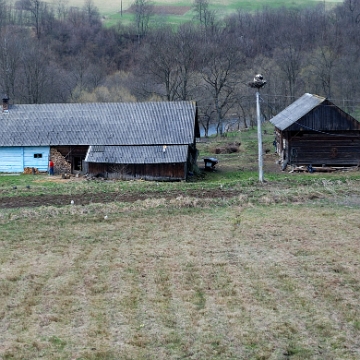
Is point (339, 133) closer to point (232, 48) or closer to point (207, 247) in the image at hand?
point (207, 247)

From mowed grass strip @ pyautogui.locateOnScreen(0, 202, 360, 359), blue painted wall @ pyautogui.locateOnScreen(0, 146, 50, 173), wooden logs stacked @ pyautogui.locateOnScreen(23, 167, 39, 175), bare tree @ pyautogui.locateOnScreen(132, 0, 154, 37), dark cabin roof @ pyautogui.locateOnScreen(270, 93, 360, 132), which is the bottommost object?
mowed grass strip @ pyautogui.locateOnScreen(0, 202, 360, 359)

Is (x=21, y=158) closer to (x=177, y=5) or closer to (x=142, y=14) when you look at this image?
(x=142, y=14)

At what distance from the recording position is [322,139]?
33438 millimetres

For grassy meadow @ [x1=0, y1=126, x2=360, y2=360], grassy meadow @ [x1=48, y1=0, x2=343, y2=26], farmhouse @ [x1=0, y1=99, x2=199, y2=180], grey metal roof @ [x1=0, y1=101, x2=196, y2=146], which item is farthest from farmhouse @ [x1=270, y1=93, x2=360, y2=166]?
grassy meadow @ [x1=48, y1=0, x2=343, y2=26]

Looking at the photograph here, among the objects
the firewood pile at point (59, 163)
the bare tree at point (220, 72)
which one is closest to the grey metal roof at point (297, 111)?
the firewood pile at point (59, 163)

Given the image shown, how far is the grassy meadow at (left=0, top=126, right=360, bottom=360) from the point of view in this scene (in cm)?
979

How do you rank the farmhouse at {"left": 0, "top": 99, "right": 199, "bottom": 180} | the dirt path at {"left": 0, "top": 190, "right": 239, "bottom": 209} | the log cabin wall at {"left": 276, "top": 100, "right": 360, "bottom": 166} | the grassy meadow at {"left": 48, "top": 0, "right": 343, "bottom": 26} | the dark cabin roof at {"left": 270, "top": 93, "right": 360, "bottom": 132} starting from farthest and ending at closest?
the grassy meadow at {"left": 48, "top": 0, "right": 343, "bottom": 26} → the log cabin wall at {"left": 276, "top": 100, "right": 360, "bottom": 166} → the dark cabin roof at {"left": 270, "top": 93, "right": 360, "bottom": 132} → the farmhouse at {"left": 0, "top": 99, "right": 199, "bottom": 180} → the dirt path at {"left": 0, "top": 190, "right": 239, "bottom": 209}

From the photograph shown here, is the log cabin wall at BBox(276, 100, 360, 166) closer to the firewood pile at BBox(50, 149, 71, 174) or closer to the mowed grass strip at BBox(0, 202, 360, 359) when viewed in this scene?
the firewood pile at BBox(50, 149, 71, 174)

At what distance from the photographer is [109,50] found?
91000 millimetres

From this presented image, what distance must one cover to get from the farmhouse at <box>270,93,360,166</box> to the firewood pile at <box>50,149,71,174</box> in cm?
1184

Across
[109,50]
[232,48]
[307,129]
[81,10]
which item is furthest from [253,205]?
[81,10]

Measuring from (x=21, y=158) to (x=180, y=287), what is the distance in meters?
22.8

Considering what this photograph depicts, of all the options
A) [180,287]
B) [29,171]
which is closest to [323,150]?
[29,171]

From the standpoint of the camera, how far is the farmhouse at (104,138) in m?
30.4
